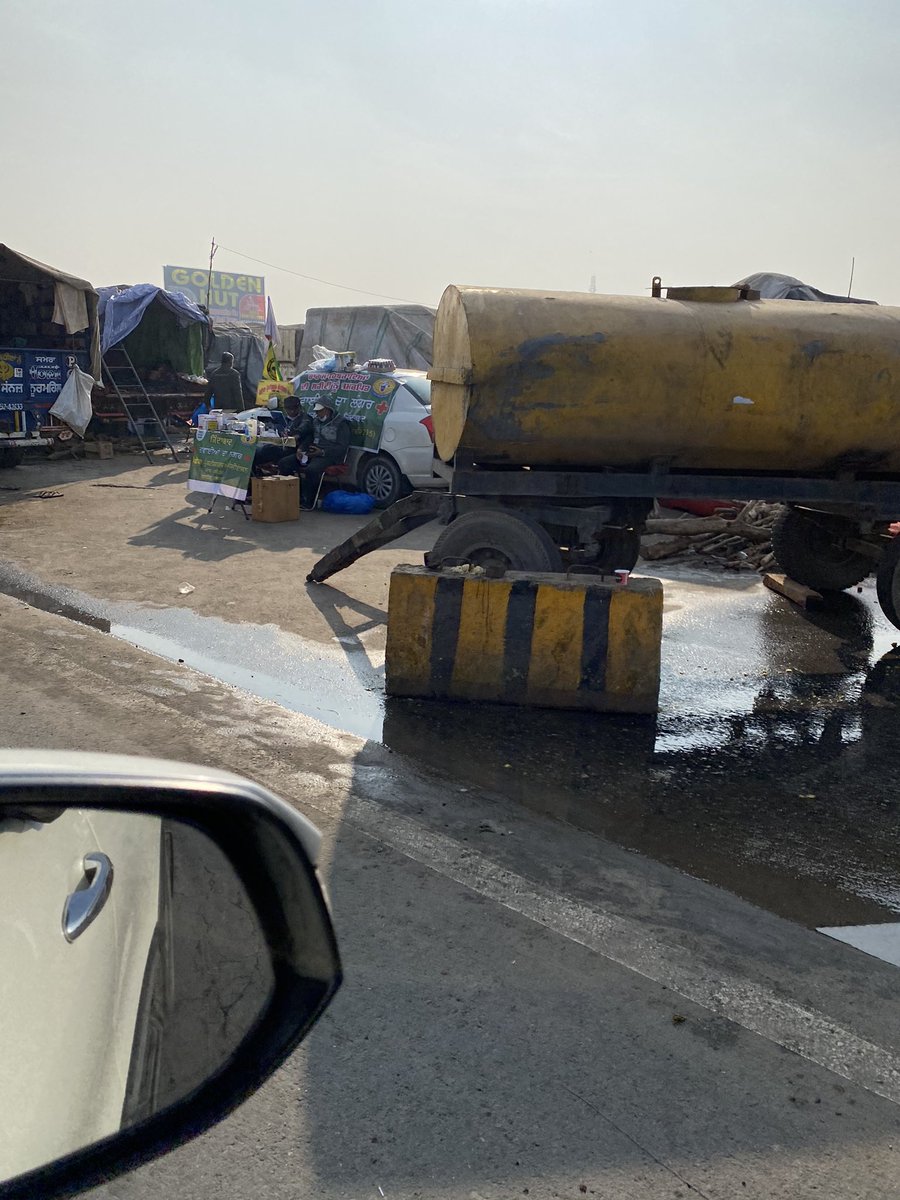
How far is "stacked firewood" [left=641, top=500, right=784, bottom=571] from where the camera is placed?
11.0 m

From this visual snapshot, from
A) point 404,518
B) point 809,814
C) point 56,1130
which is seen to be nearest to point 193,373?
point 404,518

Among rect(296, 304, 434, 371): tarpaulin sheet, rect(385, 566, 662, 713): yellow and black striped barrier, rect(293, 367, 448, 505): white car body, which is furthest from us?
rect(296, 304, 434, 371): tarpaulin sheet

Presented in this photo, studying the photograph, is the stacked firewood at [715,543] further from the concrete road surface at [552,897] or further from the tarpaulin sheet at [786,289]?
the tarpaulin sheet at [786,289]

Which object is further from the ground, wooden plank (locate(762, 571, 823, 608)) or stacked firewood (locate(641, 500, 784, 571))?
stacked firewood (locate(641, 500, 784, 571))

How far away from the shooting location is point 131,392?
20875mm

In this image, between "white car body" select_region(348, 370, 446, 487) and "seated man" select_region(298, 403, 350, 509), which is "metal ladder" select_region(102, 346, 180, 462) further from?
"white car body" select_region(348, 370, 446, 487)

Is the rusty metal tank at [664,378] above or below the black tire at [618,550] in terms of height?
above

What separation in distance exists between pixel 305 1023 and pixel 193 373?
2292cm

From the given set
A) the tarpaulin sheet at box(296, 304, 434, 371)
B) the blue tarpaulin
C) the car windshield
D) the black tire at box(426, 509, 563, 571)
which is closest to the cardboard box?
the car windshield

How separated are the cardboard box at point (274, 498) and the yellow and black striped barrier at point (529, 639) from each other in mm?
6073

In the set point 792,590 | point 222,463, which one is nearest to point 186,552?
point 222,463

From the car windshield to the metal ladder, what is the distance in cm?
696

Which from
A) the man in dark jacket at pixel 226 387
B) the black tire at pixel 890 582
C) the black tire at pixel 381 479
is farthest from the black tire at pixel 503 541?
the man in dark jacket at pixel 226 387

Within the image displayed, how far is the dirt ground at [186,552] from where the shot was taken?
860cm
